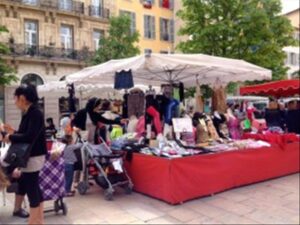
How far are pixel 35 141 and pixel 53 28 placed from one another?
366cm

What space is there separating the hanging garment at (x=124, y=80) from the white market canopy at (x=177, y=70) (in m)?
0.15

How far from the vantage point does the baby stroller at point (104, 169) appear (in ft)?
15.7

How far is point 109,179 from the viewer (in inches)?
192

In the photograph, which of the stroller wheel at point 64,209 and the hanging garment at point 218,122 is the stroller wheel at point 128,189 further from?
the hanging garment at point 218,122

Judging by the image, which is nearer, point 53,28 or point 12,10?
point 12,10

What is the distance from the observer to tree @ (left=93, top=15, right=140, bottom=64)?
9539mm

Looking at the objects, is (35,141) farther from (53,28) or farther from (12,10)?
(53,28)

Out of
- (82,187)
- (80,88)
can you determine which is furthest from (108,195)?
(80,88)

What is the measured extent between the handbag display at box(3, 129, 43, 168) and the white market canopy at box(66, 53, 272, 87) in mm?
2230

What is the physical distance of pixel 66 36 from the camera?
6848 millimetres

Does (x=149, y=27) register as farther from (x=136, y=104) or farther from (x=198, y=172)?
(x=198, y=172)

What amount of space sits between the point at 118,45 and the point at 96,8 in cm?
542

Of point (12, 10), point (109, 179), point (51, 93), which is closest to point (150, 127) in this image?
point (109, 179)

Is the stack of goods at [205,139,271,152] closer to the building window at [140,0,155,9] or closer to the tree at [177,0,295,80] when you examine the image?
Answer: the building window at [140,0,155,9]
